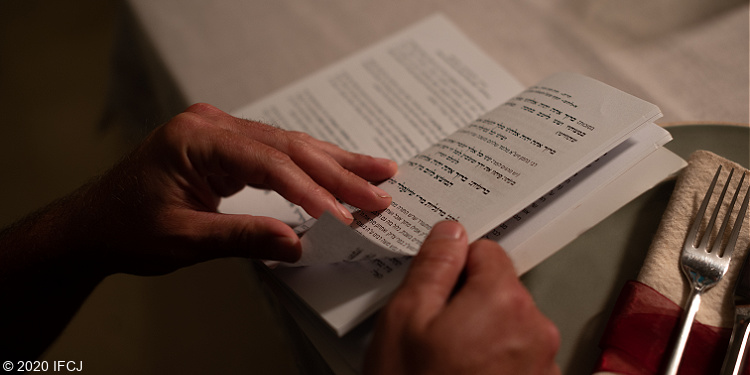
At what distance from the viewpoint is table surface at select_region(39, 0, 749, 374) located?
0.69m

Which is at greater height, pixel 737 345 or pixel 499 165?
pixel 499 165

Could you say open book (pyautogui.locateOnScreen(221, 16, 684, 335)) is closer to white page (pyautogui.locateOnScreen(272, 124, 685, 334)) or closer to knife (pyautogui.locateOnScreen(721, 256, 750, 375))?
white page (pyautogui.locateOnScreen(272, 124, 685, 334))

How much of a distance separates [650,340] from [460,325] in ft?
0.61

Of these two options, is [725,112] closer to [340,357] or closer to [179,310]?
[340,357]

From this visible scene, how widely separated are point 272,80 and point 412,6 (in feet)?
1.03

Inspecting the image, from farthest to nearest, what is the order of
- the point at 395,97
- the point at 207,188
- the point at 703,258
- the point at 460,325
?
the point at 395,97 < the point at 207,188 < the point at 703,258 < the point at 460,325

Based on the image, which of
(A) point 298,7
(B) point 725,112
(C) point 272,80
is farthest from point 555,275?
(A) point 298,7

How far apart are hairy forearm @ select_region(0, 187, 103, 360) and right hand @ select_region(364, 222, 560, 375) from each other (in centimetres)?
43

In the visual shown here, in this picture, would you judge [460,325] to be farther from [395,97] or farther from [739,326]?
[395,97]

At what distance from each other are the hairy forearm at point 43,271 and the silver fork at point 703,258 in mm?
657

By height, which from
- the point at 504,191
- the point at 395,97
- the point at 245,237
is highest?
the point at 395,97

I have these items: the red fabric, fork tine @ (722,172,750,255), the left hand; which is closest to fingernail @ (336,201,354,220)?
the left hand

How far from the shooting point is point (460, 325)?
0.34m

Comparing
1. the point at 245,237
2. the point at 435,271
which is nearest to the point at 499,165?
the point at 435,271
